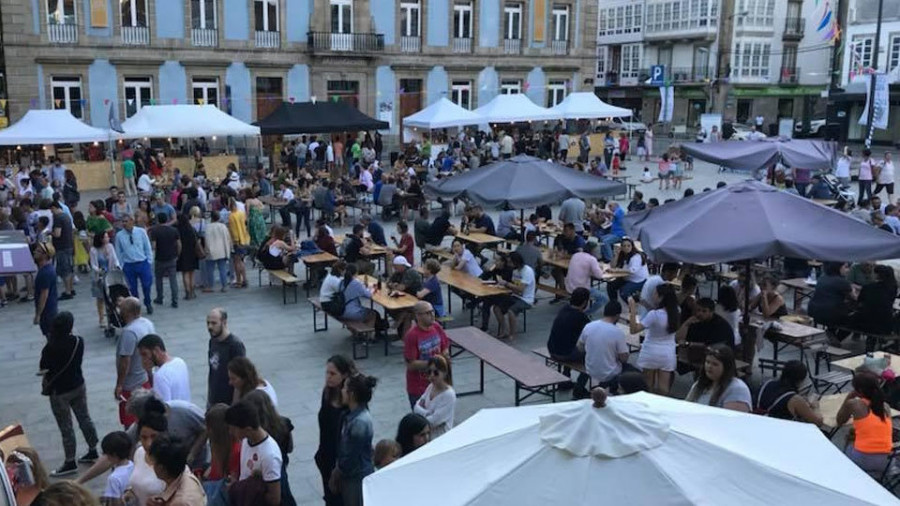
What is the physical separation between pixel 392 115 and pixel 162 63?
9755mm

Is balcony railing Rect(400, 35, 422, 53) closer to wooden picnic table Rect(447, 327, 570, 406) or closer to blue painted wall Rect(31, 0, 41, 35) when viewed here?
blue painted wall Rect(31, 0, 41, 35)

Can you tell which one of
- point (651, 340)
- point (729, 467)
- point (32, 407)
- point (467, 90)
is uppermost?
point (467, 90)

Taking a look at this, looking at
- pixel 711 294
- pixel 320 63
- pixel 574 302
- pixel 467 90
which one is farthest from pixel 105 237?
pixel 467 90

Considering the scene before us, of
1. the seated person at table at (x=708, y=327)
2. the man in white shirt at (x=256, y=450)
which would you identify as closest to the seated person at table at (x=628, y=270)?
the seated person at table at (x=708, y=327)

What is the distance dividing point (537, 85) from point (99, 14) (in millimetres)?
19587

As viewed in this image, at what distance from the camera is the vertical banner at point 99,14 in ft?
94.7

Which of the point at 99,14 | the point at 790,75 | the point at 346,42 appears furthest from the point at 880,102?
the point at 99,14

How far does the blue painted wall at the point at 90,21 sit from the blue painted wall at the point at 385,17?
414 inches

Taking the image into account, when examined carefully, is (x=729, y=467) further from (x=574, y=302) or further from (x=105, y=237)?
(x=105, y=237)

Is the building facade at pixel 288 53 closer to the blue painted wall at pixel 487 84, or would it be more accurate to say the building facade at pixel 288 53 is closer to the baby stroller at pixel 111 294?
the blue painted wall at pixel 487 84

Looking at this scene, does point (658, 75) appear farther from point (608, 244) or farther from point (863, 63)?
point (608, 244)

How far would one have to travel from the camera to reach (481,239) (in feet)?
48.1

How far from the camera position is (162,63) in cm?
3056

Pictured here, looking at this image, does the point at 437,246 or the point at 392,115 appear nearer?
the point at 437,246
